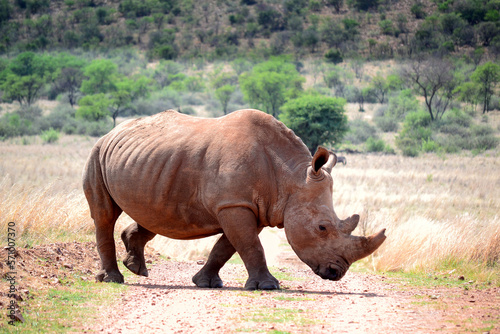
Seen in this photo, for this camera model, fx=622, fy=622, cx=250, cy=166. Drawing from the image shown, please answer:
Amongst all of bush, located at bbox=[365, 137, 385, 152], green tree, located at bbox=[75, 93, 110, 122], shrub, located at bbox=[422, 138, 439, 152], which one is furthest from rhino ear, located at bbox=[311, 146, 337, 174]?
green tree, located at bbox=[75, 93, 110, 122]

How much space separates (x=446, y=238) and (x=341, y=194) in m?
10.6

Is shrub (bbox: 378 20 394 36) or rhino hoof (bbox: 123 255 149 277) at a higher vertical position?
rhino hoof (bbox: 123 255 149 277)

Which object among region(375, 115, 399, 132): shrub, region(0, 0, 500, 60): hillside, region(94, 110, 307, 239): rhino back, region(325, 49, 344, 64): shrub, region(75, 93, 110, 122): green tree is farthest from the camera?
region(325, 49, 344, 64): shrub

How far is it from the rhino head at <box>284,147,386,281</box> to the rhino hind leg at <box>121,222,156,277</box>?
8.62 feet

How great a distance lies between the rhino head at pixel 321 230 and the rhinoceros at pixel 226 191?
0.04 feet

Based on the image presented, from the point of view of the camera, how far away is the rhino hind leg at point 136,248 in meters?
9.20

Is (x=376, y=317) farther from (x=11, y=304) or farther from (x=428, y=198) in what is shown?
(x=428, y=198)

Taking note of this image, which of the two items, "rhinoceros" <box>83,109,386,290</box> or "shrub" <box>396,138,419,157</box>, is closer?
"rhinoceros" <box>83,109,386,290</box>

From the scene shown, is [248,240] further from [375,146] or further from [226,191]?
[375,146]

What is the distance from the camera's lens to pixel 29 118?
47.8m

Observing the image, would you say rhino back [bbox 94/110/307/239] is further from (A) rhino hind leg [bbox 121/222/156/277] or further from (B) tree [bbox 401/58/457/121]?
(B) tree [bbox 401/58/457/121]

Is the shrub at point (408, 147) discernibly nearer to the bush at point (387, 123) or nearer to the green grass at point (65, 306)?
the bush at point (387, 123)

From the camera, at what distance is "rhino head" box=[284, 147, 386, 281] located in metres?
7.52

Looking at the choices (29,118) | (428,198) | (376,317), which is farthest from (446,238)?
(29,118)
